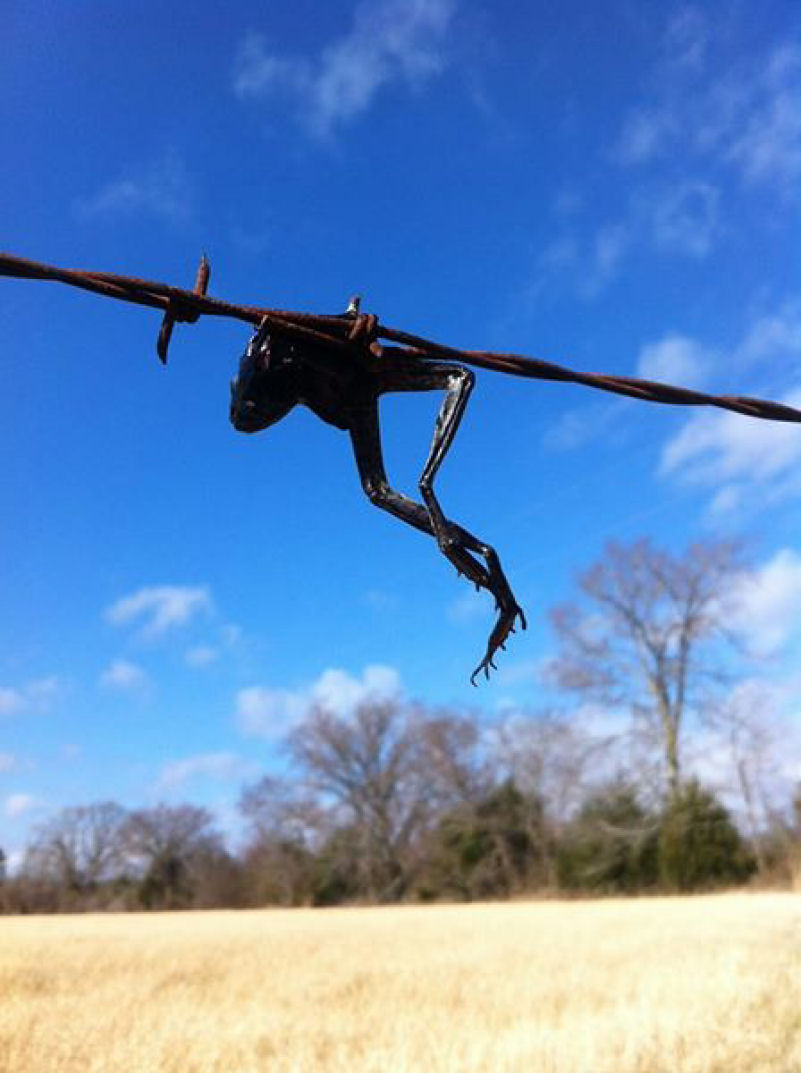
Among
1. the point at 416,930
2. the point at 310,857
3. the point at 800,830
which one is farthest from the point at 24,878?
the point at 800,830

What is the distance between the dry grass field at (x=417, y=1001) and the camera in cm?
780

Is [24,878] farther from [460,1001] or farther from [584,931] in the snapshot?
[460,1001]

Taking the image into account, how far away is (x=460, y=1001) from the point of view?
12.2 metres

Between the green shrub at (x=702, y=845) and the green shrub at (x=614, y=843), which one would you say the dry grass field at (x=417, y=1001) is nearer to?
the green shrub at (x=702, y=845)

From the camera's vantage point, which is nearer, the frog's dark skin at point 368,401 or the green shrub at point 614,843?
the frog's dark skin at point 368,401

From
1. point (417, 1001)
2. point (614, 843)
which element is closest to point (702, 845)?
point (614, 843)

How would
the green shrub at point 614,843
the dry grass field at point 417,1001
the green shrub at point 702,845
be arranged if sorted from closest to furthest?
the dry grass field at point 417,1001, the green shrub at point 702,845, the green shrub at point 614,843

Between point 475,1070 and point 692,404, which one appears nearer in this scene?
point 692,404

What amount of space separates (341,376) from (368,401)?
71mm

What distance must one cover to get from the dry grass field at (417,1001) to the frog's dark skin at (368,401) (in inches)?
281

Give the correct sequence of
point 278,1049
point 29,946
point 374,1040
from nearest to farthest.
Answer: point 278,1049 → point 374,1040 → point 29,946

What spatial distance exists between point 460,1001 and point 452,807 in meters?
44.1

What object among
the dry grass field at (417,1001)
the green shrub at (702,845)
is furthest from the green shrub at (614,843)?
the dry grass field at (417,1001)

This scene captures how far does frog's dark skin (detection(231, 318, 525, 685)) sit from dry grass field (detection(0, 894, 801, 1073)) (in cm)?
714
